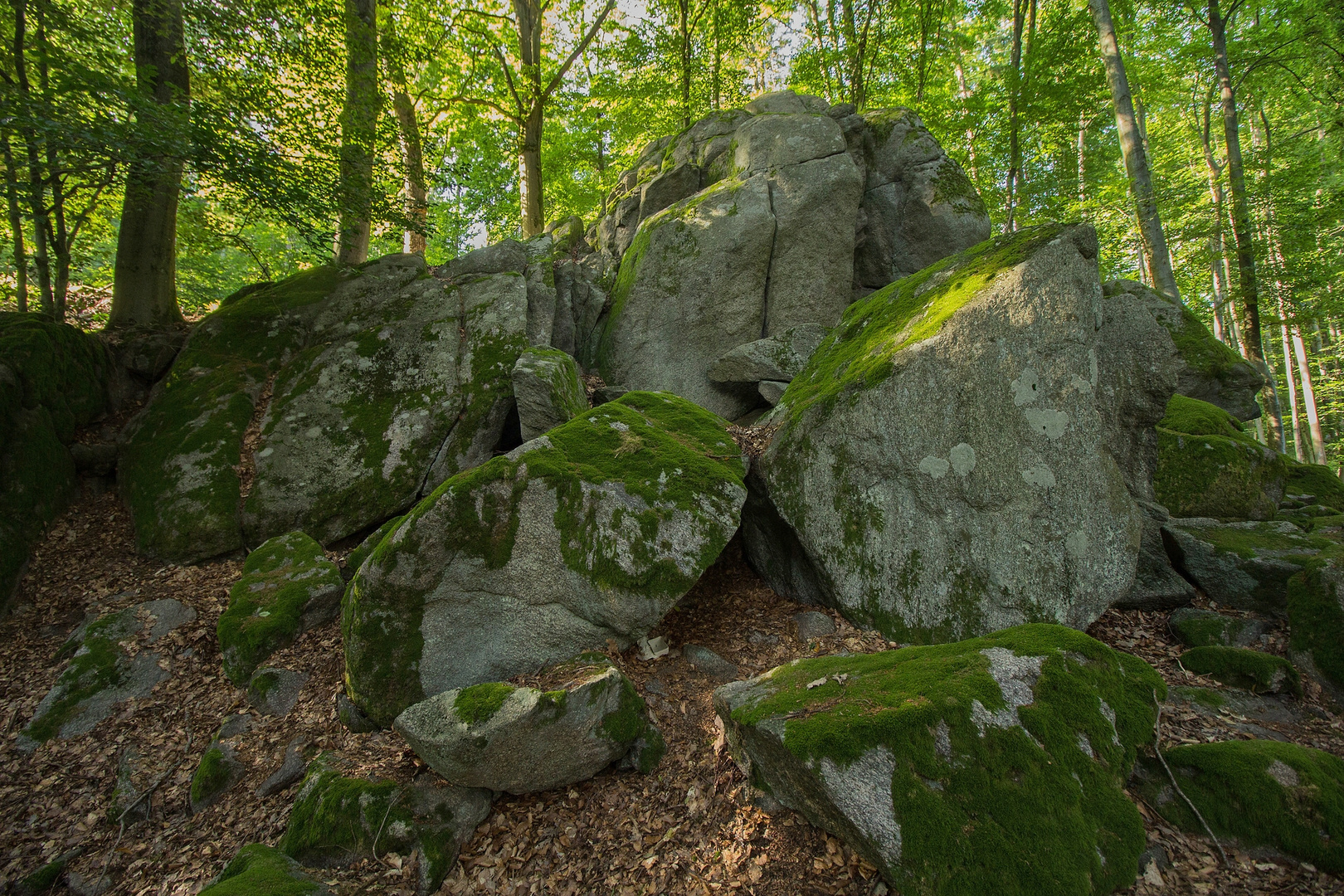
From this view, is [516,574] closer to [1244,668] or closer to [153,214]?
[1244,668]

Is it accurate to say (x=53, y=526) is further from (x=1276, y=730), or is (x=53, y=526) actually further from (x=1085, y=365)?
(x=1276, y=730)

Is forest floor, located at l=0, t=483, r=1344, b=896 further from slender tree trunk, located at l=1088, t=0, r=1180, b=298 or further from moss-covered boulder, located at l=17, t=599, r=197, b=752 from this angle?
slender tree trunk, located at l=1088, t=0, r=1180, b=298

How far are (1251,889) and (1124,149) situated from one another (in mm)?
14316

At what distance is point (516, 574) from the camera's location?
232 inches

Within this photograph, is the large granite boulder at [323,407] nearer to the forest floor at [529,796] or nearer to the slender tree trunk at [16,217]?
the forest floor at [529,796]

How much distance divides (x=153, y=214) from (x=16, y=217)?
5.82 ft

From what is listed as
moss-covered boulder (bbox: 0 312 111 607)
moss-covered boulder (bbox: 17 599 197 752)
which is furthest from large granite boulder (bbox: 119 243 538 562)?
moss-covered boulder (bbox: 17 599 197 752)

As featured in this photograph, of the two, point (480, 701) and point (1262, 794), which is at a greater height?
point (480, 701)

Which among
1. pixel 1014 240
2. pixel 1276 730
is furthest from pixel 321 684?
pixel 1014 240

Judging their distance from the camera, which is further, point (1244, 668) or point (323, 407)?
point (323, 407)

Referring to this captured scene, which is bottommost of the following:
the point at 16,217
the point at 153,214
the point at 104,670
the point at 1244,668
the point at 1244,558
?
the point at 104,670

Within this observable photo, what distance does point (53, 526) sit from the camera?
8.16 metres

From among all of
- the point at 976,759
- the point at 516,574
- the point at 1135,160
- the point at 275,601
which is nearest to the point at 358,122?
the point at 275,601

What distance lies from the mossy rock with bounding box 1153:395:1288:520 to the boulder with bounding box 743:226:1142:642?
133 inches
